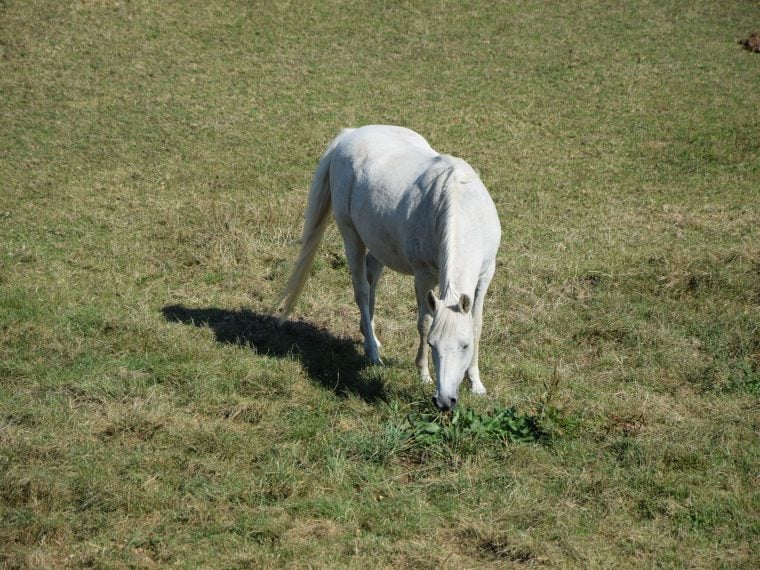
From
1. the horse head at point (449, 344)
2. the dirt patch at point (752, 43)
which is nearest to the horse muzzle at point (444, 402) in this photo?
the horse head at point (449, 344)

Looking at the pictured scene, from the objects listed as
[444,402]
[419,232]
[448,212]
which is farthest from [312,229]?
[444,402]

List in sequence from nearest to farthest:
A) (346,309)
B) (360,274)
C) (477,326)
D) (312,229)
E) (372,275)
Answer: (477,326), (360,274), (372,275), (312,229), (346,309)

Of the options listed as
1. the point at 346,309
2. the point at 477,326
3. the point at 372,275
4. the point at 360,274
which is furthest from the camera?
the point at 346,309

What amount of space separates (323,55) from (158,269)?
9.30 m

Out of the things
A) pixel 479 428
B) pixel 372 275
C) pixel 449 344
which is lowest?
pixel 479 428

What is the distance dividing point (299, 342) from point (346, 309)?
99 cm

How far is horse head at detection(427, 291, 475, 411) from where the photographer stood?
203 inches

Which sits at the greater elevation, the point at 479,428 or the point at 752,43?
the point at 752,43

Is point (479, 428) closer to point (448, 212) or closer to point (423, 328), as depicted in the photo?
point (423, 328)

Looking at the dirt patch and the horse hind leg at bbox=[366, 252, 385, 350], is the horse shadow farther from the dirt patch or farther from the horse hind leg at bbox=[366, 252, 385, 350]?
the dirt patch

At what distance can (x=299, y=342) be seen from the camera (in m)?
7.25

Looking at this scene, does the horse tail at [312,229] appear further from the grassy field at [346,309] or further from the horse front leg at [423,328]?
the horse front leg at [423,328]

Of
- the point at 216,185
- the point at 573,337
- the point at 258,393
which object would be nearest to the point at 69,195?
the point at 216,185

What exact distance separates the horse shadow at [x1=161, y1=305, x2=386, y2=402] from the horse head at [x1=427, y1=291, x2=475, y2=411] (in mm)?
1000
